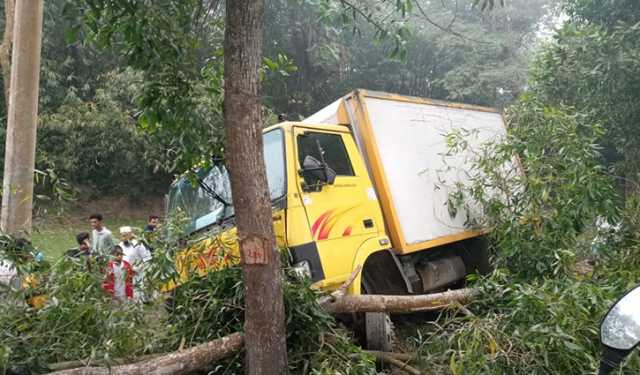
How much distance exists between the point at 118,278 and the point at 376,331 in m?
2.06

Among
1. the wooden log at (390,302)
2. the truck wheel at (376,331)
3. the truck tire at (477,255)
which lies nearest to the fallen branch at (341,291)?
the wooden log at (390,302)

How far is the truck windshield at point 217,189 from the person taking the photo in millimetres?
4143

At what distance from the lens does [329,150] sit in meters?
4.65

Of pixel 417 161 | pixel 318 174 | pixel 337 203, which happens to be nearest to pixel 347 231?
pixel 337 203

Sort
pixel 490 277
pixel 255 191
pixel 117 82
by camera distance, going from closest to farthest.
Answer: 1. pixel 255 191
2. pixel 490 277
3. pixel 117 82

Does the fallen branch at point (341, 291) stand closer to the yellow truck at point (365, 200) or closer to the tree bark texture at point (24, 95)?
the yellow truck at point (365, 200)

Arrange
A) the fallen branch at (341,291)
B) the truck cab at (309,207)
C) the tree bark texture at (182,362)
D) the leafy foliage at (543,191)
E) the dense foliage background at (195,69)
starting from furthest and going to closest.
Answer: the leafy foliage at (543,191), the truck cab at (309,207), the fallen branch at (341,291), the dense foliage background at (195,69), the tree bark texture at (182,362)

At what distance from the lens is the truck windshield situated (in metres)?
4.14

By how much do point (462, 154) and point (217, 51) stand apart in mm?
3617

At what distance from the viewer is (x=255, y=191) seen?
2748 mm

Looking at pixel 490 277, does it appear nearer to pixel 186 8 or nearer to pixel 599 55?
pixel 186 8

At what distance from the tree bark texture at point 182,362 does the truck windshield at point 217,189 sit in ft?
4.40

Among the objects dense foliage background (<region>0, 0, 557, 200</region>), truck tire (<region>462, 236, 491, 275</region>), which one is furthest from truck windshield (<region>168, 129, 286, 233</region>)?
truck tire (<region>462, 236, 491, 275</region>)

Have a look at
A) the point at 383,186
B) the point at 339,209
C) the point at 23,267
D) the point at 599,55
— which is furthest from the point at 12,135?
the point at 599,55
